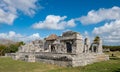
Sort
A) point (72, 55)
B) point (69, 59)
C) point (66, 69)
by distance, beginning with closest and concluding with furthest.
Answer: point (66, 69) → point (69, 59) → point (72, 55)

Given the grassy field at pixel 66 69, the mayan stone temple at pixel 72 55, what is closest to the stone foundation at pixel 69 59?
the mayan stone temple at pixel 72 55

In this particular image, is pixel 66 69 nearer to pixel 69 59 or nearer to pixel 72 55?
pixel 69 59

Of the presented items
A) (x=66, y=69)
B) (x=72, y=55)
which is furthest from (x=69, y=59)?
(x=66, y=69)

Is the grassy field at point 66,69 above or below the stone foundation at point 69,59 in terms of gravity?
below

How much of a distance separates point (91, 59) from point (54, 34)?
3008cm

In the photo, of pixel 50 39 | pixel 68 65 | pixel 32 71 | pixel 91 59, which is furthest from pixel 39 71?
pixel 50 39

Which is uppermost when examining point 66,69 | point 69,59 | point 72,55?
point 72,55

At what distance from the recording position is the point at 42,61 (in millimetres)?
30984

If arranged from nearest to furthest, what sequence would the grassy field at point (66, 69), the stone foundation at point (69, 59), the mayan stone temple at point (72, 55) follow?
the grassy field at point (66, 69) < the stone foundation at point (69, 59) < the mayan stone temple at point (72, 55)

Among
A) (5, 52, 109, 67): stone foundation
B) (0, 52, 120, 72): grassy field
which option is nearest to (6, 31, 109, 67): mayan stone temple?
(5, 52, 109, 67): stone foundation

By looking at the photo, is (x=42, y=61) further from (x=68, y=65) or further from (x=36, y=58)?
(x=68, y=65)

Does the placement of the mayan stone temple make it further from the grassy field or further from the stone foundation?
the grassy field

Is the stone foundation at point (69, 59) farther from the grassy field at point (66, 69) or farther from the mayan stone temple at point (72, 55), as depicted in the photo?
the grassy field at point (66, 69)

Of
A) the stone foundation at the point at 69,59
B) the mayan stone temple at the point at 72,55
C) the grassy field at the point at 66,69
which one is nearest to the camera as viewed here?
the grassy field at the point at 66,69
